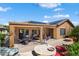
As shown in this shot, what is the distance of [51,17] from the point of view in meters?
2.85

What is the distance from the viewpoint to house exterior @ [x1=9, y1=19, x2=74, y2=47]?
2.86 meters

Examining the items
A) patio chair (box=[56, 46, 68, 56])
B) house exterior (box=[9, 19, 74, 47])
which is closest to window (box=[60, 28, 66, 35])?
house exterior (box=[9, 19, 74, 47])

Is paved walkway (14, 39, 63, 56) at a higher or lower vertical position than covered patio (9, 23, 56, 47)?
lower

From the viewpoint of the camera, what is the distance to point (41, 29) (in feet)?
9.50

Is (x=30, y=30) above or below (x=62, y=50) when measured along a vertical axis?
above

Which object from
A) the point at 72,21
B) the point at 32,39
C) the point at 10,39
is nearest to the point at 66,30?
the point at 72,21

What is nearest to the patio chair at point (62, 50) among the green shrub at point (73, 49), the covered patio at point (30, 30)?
the green shrub at point (73, 49)

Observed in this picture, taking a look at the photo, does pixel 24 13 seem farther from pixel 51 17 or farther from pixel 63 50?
pixel 63 50

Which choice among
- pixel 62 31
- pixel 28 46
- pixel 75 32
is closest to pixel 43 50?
pixel 28 46

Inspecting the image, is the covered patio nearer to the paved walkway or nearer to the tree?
the paved walkway

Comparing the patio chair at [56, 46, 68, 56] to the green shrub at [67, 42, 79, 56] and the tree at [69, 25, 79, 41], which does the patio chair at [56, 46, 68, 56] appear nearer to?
the green shrub at [67, 42, 79, 56]

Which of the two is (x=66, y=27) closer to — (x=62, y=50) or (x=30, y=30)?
(x=62, y=50)

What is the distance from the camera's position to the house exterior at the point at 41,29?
9.38ft

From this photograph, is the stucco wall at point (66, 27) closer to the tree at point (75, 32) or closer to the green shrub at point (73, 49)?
the tree at point (75, 32)
